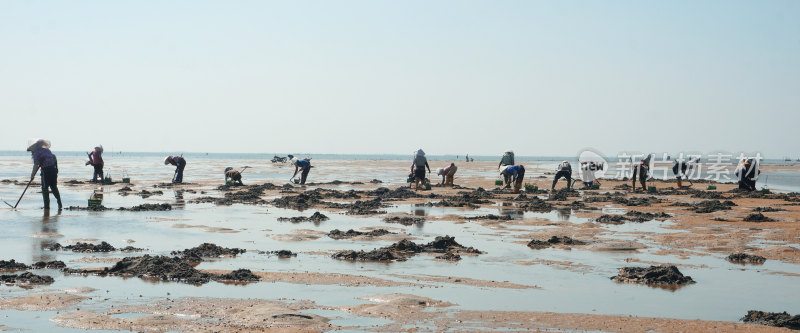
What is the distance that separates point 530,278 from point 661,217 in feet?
41.5

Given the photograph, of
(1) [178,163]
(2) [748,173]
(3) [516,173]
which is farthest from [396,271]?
(1) [178,163]

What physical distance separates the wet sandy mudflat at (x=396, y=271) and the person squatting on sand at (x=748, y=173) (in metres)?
13.3

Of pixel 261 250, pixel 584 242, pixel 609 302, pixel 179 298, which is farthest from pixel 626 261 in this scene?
pixel 179 298

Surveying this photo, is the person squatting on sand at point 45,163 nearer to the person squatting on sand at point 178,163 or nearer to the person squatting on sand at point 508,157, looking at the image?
the person squatting on sand at point 178,163

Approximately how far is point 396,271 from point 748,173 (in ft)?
95.9

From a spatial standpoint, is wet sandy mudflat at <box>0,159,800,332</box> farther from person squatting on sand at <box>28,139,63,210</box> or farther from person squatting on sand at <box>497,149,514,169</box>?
person squatting on sand at <box>497,149,514,169</box>

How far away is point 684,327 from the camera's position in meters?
8.21

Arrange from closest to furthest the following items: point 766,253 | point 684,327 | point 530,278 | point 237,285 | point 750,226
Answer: point 684,327 → point 237,285 → point 530,278 → point 766,253 → point 750,226

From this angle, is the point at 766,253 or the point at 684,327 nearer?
the point at 684,327

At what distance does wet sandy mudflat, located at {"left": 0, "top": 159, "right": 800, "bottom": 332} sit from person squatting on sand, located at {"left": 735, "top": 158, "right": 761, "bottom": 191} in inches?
525

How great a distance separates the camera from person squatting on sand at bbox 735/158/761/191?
3469cm

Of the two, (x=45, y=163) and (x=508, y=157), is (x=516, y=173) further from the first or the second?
(x=45, y=163)

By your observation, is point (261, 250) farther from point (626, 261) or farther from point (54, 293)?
point (626, 261)

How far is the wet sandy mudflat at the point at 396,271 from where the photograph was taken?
27.7 feet
